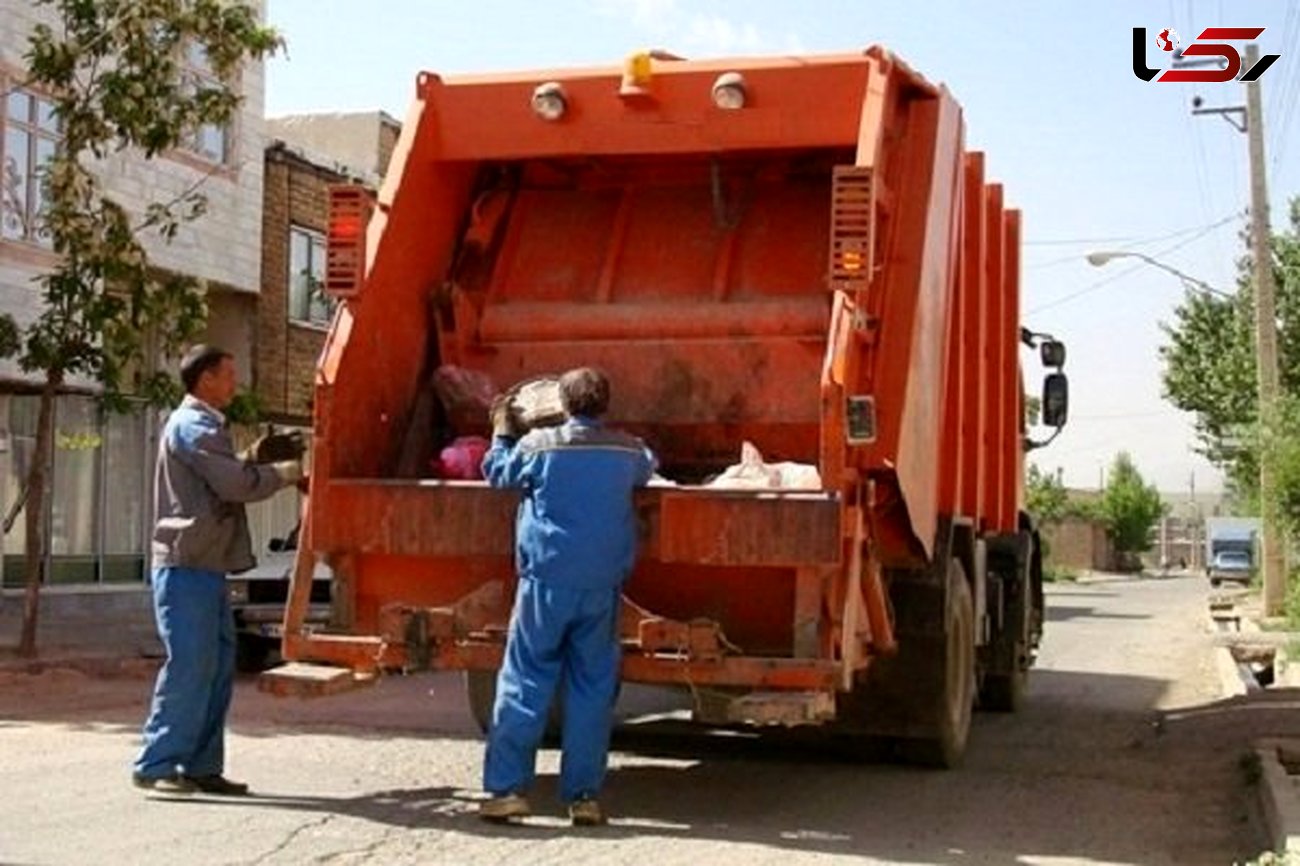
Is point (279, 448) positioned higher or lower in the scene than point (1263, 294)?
lower

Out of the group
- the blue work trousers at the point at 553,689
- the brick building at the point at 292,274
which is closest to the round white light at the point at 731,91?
the blue work trousers at the point at 553,689

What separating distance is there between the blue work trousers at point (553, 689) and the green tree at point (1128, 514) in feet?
222

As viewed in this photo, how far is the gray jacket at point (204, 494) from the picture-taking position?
682 cm

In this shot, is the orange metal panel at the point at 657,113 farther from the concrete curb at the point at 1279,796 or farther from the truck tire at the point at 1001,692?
the truck tire at the point at 1001,692

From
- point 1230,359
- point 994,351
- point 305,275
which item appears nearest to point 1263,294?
point 1230,359

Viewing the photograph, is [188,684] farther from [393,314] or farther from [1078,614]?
[1078,614]

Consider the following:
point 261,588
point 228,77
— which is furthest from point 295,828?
point 228,77

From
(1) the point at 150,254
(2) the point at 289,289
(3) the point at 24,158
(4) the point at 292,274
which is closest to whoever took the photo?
(3) the point at 24,158

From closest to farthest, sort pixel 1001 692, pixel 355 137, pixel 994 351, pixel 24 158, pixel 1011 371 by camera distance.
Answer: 1. pixel 994 351
2. pixel 1011 371
3. pixel 1001 692
4. pixel 24 158
5. pixel 355 137

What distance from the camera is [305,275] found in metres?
23.6

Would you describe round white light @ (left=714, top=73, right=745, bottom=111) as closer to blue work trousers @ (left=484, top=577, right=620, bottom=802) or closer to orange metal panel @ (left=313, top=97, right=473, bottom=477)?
orange metal panel @ (left=313, top=97, right=473, bottom=477)

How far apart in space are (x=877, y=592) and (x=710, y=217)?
2059 mm

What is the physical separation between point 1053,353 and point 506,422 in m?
5.54

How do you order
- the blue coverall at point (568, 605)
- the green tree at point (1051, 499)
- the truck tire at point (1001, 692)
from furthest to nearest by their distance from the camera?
the green tree at point (1051, 499) → the truck tire at point (1001, 692) → the blue coverall at point (568, 605)
